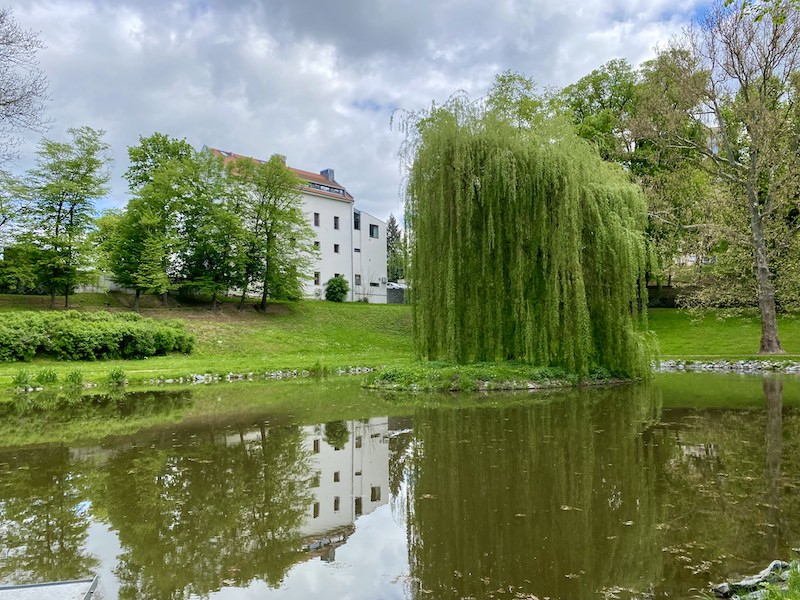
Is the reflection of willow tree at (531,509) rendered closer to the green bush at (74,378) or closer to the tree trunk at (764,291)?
the green bush at (74,378)

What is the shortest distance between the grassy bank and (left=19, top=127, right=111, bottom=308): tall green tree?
203 centimetres

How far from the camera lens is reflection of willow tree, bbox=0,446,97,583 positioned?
400cm

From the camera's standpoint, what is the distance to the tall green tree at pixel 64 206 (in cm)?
2758

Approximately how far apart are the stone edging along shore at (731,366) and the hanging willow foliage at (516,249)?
4753mm

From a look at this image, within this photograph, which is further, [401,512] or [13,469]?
[13,469]

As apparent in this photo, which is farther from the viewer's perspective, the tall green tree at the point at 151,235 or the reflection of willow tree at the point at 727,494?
the tall green tree at the point at 151,235

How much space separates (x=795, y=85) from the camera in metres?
20.6

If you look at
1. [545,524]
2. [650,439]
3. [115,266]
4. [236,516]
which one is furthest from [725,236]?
[115,266]

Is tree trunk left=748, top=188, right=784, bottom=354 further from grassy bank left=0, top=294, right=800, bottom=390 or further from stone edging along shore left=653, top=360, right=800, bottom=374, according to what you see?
stone edging along shore left=653, top=360, right=800, bottom=374

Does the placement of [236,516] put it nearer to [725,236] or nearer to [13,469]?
[13,469]

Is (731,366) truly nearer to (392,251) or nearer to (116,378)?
(116,378)

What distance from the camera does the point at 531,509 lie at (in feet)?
16.4

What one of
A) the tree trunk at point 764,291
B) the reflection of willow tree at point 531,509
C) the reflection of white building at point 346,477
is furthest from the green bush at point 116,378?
the tree trunk at point 764,291

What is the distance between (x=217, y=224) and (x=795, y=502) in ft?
103
